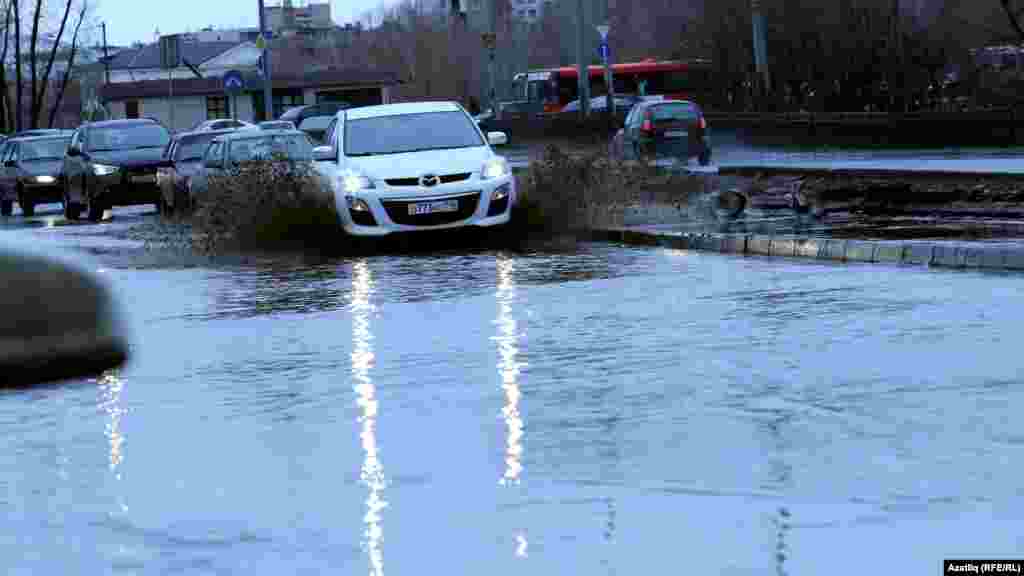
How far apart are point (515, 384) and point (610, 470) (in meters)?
2.56

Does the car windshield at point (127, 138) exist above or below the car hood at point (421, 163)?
below

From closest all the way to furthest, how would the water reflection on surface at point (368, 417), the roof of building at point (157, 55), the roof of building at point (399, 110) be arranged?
the water reflection on surface at point (368, 417)
the roof of building at point (399, 110)
the roof of building at point (157, 55)

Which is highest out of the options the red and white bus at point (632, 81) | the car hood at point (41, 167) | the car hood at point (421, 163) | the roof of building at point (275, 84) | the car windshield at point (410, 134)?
the car windshield at point (410, 134)

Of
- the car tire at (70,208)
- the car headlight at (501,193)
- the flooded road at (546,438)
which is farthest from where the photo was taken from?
the car tire at (70,208)

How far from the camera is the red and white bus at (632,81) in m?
85.9

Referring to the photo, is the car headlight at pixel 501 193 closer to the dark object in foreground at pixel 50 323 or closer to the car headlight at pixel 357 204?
the car headlight at pixel 357 204

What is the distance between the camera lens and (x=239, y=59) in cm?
15462

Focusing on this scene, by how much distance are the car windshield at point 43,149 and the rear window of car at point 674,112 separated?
11.7m

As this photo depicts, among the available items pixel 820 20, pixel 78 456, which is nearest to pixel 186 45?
pixel 820 20

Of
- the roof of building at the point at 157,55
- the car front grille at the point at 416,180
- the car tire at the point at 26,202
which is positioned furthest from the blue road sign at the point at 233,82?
the roof of building at the point at 157,55

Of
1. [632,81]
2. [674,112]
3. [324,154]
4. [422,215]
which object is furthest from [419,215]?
[632,81]

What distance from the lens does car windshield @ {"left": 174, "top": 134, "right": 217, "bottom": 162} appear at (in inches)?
1308

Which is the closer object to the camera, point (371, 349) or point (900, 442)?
point (900, 442)

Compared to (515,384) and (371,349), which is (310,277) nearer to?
(371,349)
